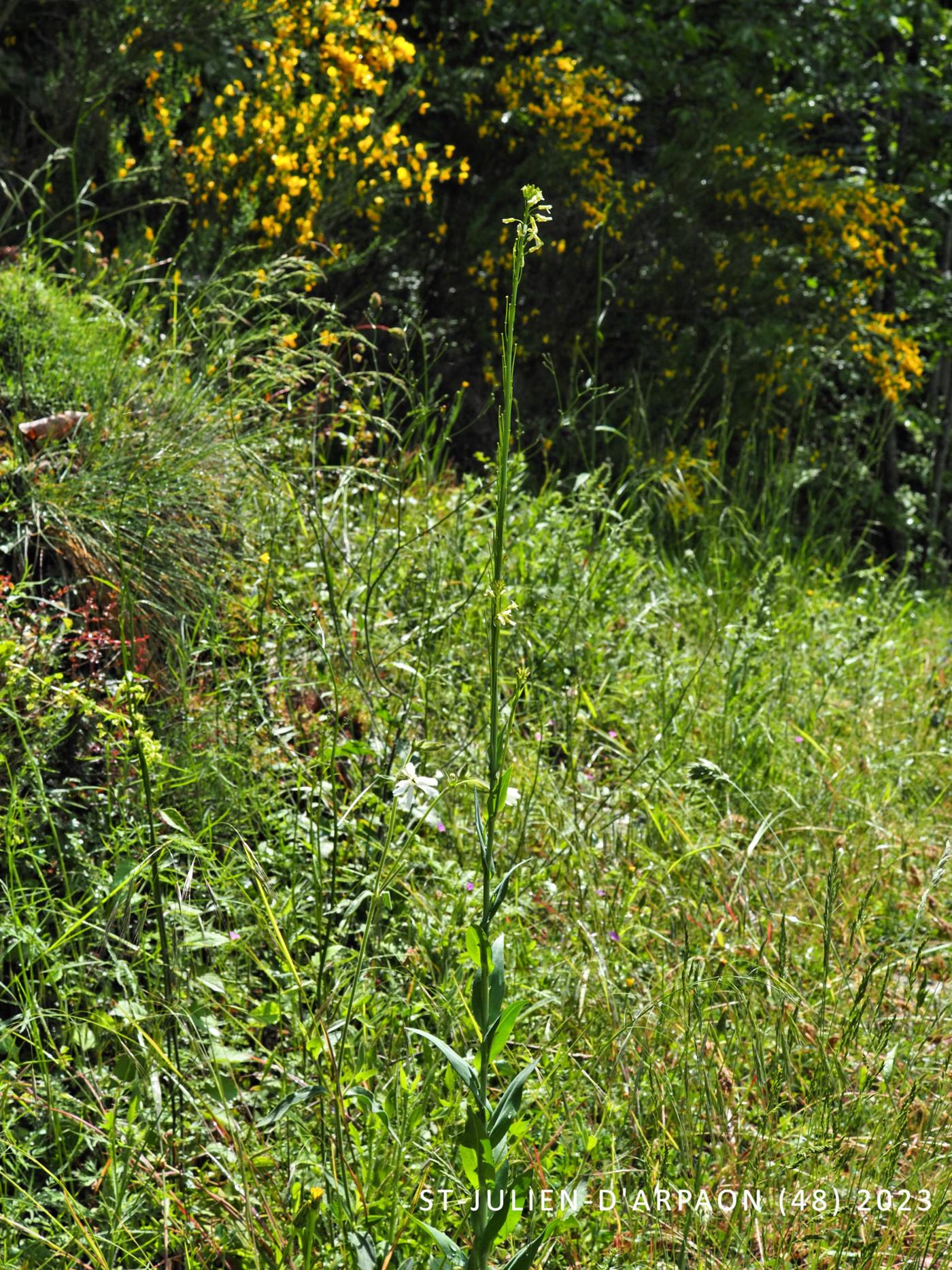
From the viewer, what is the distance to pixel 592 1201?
5.14ft

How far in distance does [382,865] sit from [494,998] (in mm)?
255

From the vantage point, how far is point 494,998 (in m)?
1.08

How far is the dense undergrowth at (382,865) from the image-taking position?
4.95 feet

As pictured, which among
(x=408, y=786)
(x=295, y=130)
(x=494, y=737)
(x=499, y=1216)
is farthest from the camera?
(x=295, y=130)

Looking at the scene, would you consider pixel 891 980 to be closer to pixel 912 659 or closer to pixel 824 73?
pixel 912 659

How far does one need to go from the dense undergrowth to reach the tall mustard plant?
0.13 meters

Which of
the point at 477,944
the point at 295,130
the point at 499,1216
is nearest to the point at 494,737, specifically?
the point at 477,944

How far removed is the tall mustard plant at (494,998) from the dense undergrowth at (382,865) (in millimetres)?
127

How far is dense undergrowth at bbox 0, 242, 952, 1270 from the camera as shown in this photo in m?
1.51

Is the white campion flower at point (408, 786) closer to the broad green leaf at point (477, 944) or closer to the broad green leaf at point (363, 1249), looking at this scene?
the broad green leaf at point (477, 944)

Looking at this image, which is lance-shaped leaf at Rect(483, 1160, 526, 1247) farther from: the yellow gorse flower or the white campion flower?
the yellow gorse flower

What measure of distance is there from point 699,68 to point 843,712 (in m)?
4.55

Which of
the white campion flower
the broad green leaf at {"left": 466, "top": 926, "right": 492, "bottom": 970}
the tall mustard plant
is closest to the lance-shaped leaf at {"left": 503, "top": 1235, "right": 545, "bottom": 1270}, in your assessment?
the tall mustard plant

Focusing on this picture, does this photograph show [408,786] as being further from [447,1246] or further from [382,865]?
[447,1246]
